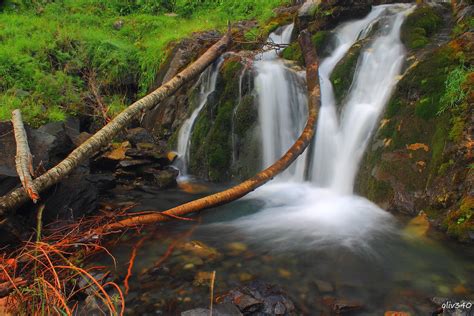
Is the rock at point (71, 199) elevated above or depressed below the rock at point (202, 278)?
above

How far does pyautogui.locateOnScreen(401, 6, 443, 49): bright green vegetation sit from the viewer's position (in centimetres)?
712

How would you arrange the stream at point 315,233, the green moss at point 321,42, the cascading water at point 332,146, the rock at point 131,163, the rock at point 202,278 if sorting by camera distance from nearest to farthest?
the stream at point 315,233
the rock at point 202,278
the cascading water at point 332,146
the rock at point 131,163
the green moss at point 321,42

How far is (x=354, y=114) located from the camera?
6.65m

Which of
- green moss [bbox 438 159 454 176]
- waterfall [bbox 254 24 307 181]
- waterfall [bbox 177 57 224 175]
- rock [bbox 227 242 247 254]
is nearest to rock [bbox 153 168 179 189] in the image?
waterfall [bbox 177 57 224 175]

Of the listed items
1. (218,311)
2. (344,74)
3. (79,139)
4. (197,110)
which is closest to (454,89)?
(344,74)

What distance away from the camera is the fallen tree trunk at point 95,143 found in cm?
420

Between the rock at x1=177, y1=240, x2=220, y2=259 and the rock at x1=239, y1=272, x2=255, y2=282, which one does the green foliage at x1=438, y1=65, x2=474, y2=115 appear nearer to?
the rock at x1=239, y1=272, x2=255, y2=282

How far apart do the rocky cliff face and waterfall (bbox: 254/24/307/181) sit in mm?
1756

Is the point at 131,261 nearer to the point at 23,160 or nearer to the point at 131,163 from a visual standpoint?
the point at 23,160

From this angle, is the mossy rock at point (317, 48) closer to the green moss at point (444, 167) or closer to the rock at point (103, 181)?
the green moss at point (444, 167)

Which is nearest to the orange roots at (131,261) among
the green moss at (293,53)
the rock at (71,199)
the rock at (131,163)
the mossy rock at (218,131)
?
the rock at (71,199)

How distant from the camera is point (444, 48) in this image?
19.5 feet

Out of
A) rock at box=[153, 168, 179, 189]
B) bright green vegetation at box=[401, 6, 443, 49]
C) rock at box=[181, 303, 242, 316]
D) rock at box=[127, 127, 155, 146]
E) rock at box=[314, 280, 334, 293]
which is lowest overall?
rock at box=[314, 280, 334, 293]

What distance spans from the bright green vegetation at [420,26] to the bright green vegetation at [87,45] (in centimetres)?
642
